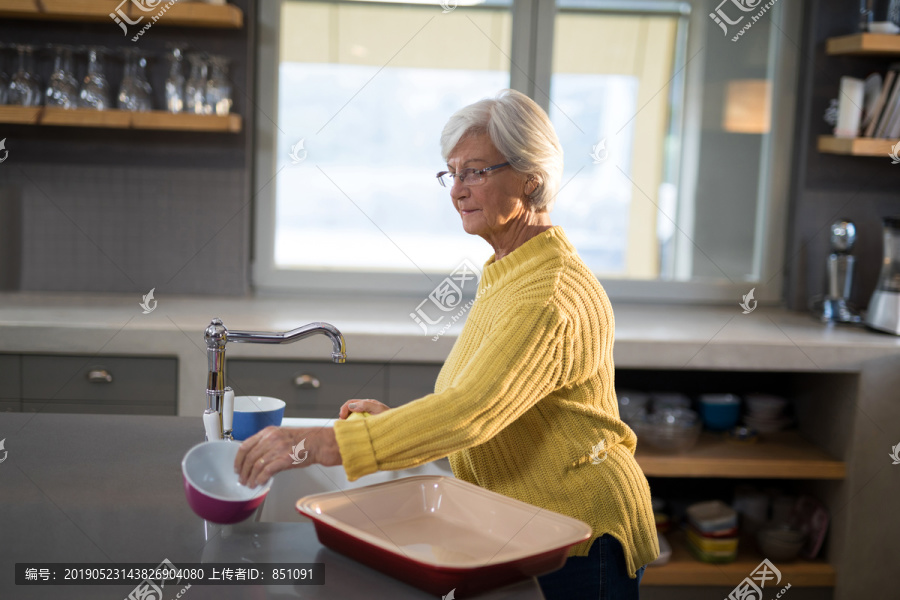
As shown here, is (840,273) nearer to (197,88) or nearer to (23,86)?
(197,88)

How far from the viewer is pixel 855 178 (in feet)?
9.02

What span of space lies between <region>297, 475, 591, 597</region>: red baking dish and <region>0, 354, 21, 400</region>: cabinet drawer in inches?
61.2

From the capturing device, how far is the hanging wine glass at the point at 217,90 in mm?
2477

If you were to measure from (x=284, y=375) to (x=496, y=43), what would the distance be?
4.23ft

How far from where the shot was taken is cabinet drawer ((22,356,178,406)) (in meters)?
2.20

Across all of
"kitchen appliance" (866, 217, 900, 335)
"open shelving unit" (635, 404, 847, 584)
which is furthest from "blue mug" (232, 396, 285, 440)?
"kitchen appliance" (866, 217, 900, 335)

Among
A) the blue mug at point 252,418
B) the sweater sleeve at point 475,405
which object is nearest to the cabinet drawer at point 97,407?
the blue mug at point 252,418

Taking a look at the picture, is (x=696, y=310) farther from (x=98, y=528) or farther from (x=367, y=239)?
(x=98, y=528)

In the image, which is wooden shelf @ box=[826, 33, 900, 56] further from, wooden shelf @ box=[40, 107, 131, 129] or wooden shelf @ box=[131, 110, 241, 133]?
wooden shelf @ box=[40, 107, 131, 129]

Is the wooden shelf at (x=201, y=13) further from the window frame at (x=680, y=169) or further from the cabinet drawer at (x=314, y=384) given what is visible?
the cabinet drawer at (x=314, y=384)

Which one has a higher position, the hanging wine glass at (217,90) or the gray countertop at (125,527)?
the hanging wine glass at (217,90)

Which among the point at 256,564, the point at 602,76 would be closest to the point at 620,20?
the point at 602,76

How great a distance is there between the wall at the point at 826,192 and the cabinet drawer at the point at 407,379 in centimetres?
131

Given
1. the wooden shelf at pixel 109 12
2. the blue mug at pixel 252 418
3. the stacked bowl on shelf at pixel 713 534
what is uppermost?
the wooden shelf at pixel 109 12
